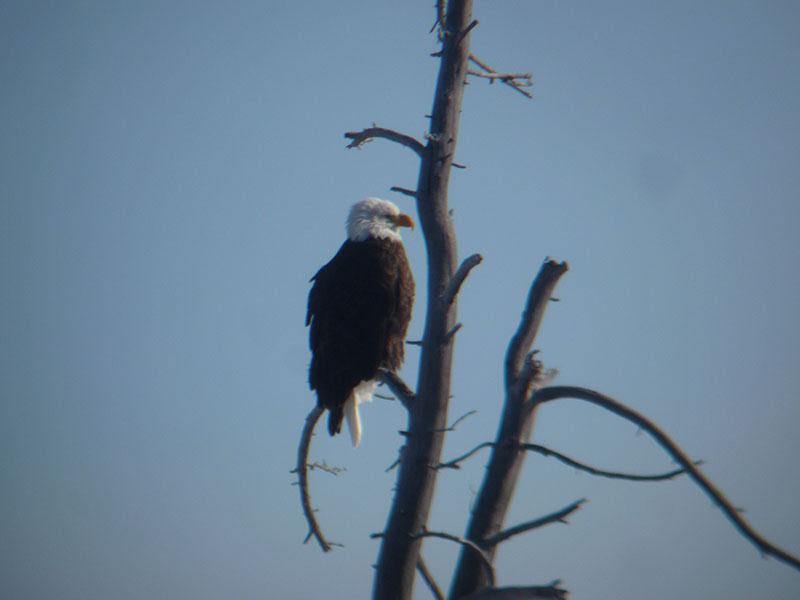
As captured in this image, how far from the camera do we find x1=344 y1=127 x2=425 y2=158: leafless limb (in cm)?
281

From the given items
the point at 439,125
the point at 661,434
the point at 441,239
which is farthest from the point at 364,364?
the point at 661,434

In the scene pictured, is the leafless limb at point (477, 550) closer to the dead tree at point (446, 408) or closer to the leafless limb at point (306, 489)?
the dead tree at point (446, 408)

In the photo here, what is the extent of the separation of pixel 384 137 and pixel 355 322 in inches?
53.7

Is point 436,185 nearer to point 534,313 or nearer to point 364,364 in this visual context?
point 534,313

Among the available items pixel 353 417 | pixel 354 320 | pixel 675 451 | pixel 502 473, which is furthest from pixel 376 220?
pixel 675 451

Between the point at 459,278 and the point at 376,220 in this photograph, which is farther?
the point at 376,220

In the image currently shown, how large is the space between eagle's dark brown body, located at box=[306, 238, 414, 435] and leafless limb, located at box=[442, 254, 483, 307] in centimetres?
127

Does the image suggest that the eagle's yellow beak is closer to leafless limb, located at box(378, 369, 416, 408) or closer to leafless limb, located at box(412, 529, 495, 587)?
leafless limb, located at box(378, 369, 416, 408)

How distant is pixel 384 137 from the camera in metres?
2.97

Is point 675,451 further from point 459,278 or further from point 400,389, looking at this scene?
point 400,389

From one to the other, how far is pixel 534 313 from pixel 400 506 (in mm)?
995

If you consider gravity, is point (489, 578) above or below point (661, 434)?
below

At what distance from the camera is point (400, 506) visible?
99.6 inches

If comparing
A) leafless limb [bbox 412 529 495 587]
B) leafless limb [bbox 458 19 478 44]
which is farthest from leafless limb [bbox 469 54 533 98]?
leafless limb [bbox 412 529 495 587]
